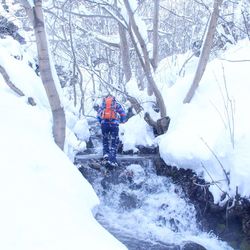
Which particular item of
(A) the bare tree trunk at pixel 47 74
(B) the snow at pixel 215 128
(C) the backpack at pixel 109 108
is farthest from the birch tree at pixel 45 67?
(B) the snow at pixel 215 128

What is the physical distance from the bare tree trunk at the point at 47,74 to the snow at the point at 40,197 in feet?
0.70

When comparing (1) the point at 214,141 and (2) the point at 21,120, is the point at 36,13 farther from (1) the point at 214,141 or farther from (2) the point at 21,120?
(1) the point at 214,141

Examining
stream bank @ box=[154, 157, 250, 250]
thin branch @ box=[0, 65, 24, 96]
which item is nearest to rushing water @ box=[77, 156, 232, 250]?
stream bank @ box=[154, 157, 250, 250]

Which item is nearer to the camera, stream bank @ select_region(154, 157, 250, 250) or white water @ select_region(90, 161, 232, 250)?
stream bank @ select_region(154, 157, 250, 250)

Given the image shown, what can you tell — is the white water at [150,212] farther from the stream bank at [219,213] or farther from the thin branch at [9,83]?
the thin branch at [9,83]

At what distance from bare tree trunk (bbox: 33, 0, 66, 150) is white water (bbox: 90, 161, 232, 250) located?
143 centimetres

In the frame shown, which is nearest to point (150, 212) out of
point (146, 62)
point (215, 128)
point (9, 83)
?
point (215, 128)

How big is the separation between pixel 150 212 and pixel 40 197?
401cm

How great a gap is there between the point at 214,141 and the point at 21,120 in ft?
11.5

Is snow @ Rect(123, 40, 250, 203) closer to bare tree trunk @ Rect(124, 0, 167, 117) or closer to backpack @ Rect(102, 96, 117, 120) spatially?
bare tree trunk @ Rect(124, 0, 167, 117)

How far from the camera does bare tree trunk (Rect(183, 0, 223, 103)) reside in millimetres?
8445

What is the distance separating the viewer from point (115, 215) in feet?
25.2

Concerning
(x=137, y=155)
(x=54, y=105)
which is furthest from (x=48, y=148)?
(x=137, y=155)

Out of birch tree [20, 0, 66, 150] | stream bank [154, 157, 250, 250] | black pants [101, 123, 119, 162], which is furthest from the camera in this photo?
black pants [101, 123, 119, 162]
